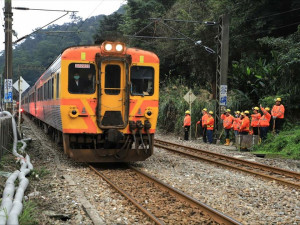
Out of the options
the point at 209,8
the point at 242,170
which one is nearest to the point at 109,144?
the point at 242,170

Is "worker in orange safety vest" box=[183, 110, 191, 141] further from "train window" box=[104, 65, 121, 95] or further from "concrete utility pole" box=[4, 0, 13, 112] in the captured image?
"train window" box=[104, 65, 121, 95]

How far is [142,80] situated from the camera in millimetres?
10203

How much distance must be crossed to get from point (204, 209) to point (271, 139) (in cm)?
923

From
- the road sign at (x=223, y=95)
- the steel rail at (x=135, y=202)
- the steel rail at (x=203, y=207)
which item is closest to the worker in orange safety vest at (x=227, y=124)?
the road sign at (x=223, y=95)

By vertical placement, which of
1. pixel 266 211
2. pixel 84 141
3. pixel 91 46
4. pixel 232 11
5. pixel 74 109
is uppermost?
pixel 232 11

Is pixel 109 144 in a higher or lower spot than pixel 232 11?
lower

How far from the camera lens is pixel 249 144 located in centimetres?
1491

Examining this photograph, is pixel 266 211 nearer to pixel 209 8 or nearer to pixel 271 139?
pixel 271 139

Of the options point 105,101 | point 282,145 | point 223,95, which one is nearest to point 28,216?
point 105,101

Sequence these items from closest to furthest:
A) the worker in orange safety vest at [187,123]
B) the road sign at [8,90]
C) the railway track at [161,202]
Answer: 1. the railway track at [161,202]
2. the road sign at [8,90]
3. the worker in orange safety vest at [187,123]

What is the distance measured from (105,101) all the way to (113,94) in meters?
0.27

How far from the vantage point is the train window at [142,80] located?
398 inches

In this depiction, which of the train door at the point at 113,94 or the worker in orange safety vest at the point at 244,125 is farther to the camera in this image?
the worker in orange safety vest at the point at 244,125

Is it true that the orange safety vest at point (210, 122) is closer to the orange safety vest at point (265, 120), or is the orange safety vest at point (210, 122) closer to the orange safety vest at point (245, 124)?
the orange safety vest at point (245, 124)
